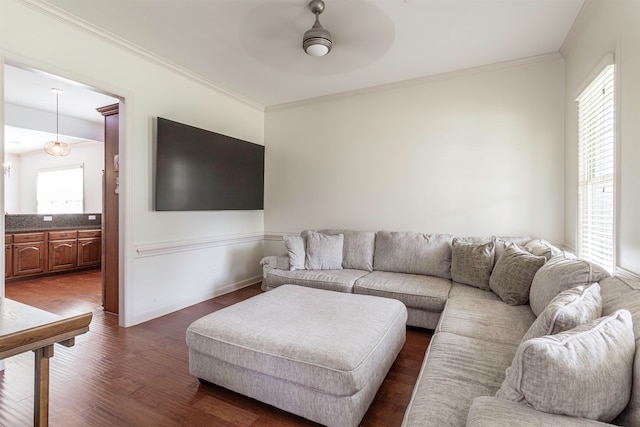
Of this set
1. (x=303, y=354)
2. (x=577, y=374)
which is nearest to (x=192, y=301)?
(x=303, y=354)

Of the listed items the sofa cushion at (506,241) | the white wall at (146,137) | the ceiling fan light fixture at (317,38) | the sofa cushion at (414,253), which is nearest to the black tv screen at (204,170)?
the white wall at (146,137)

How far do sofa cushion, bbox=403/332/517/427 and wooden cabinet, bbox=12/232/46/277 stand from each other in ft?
20.1

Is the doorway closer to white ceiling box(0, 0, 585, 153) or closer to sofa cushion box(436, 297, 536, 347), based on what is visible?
white ceiling box(0, 0, 585, 153)

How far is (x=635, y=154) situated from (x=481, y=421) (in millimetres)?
1757

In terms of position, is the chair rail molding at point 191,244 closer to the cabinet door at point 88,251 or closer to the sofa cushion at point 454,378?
the sofa cushion at point 454,378

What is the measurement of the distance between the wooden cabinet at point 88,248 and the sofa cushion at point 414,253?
5374 mm

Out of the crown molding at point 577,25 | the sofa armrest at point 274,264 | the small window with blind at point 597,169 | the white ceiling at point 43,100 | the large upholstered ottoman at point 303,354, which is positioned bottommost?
the large upholstered ottoman at point 303,354

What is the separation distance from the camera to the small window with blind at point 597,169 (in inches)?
79.4

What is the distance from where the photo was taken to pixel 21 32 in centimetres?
221

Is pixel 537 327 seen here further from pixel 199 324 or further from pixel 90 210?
pixel 90 210

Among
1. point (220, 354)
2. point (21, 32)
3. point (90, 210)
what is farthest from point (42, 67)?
point (90, 210)

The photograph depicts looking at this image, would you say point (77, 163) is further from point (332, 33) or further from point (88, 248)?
point (332, 33)

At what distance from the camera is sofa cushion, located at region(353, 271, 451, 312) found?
269 centimetres

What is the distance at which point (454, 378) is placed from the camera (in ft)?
4.34
